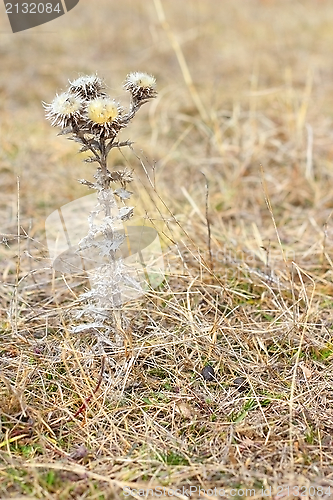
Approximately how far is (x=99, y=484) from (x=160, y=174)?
206 centimetres

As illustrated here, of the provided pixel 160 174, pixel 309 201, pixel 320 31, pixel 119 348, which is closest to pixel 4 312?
pixel 119 348

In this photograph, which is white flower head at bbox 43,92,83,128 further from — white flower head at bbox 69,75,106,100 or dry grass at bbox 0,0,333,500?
dry grass at bbox 0,0,333,500

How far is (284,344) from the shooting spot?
1.54 m

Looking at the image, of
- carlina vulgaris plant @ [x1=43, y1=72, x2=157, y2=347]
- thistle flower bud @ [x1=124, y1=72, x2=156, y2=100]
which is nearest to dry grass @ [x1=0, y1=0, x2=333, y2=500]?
carlina vulgaris plant @ [x1=43, y1=72, x2=157, y2=347]

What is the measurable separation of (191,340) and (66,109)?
0.79 m

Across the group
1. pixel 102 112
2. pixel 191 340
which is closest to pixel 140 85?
pixel 102 112

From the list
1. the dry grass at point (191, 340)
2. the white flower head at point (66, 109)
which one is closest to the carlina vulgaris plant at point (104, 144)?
the white flower head at point (66, 109)

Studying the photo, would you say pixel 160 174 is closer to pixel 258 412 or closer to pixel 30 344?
pixel 30 344

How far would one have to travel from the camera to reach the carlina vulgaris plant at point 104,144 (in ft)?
4.03

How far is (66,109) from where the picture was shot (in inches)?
47.6

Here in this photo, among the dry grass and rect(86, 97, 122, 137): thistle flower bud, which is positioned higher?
rect(86, 97, 122, 137): thistle flower bud

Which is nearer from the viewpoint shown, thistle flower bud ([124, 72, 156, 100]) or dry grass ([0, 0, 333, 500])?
dry grass ([0, 0, 333, 500])

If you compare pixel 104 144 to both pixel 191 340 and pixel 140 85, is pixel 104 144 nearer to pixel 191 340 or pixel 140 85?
pixel 140 85

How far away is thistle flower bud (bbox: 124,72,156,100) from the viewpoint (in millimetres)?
1280
